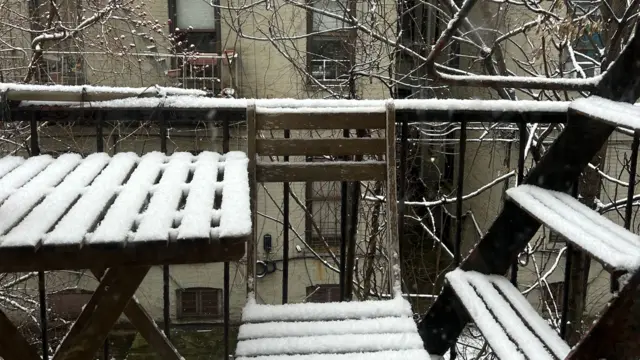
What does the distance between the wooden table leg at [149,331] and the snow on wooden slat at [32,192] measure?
435mm

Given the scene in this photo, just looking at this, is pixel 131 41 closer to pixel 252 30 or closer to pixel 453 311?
pixel 252 30

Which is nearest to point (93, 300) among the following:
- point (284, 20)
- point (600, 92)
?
point (600, 92)

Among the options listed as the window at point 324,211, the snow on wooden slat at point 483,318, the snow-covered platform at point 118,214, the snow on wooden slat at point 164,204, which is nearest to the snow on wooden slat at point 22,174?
the snow-covered platform at point 118,214

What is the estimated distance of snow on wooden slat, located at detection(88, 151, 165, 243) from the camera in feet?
4.30

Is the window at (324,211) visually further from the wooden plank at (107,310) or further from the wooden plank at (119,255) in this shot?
the wooden plank at (119,255)

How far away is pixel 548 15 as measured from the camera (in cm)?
563

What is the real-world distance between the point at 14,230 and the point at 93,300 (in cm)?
64

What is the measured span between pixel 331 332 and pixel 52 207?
38.9 inches

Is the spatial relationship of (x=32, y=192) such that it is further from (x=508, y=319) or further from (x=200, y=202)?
(x=508, y=319)

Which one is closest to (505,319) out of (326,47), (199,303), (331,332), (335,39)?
(331,332)

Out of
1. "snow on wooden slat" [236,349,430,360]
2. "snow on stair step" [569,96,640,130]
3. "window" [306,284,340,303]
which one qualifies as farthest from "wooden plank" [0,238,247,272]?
"window" [306,284,340,303]

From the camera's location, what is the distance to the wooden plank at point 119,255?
50.3 inches

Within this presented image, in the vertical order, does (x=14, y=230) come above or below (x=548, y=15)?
below

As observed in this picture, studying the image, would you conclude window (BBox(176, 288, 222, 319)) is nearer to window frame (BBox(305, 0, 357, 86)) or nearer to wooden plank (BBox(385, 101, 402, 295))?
window frame (BBox(305, 0, 357, 86))
